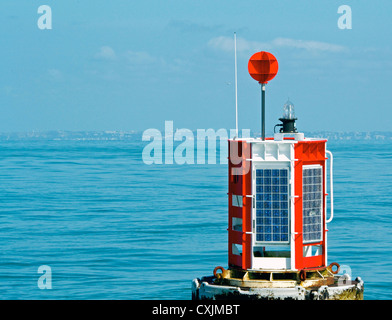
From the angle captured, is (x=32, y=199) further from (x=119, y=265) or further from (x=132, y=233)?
(x=119, y=265)

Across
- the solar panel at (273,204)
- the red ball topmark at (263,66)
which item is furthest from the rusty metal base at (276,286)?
the red ball topmark at (263,66)

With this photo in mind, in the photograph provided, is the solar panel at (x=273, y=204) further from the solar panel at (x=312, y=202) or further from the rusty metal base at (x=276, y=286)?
the rusty metal base at (x=276, y=286)

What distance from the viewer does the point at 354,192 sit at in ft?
289

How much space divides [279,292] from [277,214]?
213 cm

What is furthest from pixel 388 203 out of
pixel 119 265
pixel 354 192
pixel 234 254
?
pixel 234 254

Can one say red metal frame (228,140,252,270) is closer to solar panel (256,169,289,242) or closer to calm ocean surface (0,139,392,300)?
solar panel (256,169,289,242)

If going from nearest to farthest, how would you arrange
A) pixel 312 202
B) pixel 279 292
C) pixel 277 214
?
pixel 279 292, pixel 277 214, pixel 312 202

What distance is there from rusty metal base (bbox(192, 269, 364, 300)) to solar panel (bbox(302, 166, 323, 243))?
1.11 metres

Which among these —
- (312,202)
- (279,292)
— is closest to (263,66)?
(312,202)

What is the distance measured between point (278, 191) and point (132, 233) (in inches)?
1336

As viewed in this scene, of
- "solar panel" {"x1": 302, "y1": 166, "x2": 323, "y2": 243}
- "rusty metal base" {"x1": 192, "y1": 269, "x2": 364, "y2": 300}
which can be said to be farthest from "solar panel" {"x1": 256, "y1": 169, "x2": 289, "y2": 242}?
"rusty metal base" {"x1": 192, "y1": 269, "x2": 364, "y2": 300}

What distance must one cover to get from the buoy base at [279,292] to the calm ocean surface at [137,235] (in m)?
10.9

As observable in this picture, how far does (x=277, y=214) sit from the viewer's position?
25391 millimetres

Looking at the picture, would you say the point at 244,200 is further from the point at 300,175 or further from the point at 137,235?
the point at 137,235
